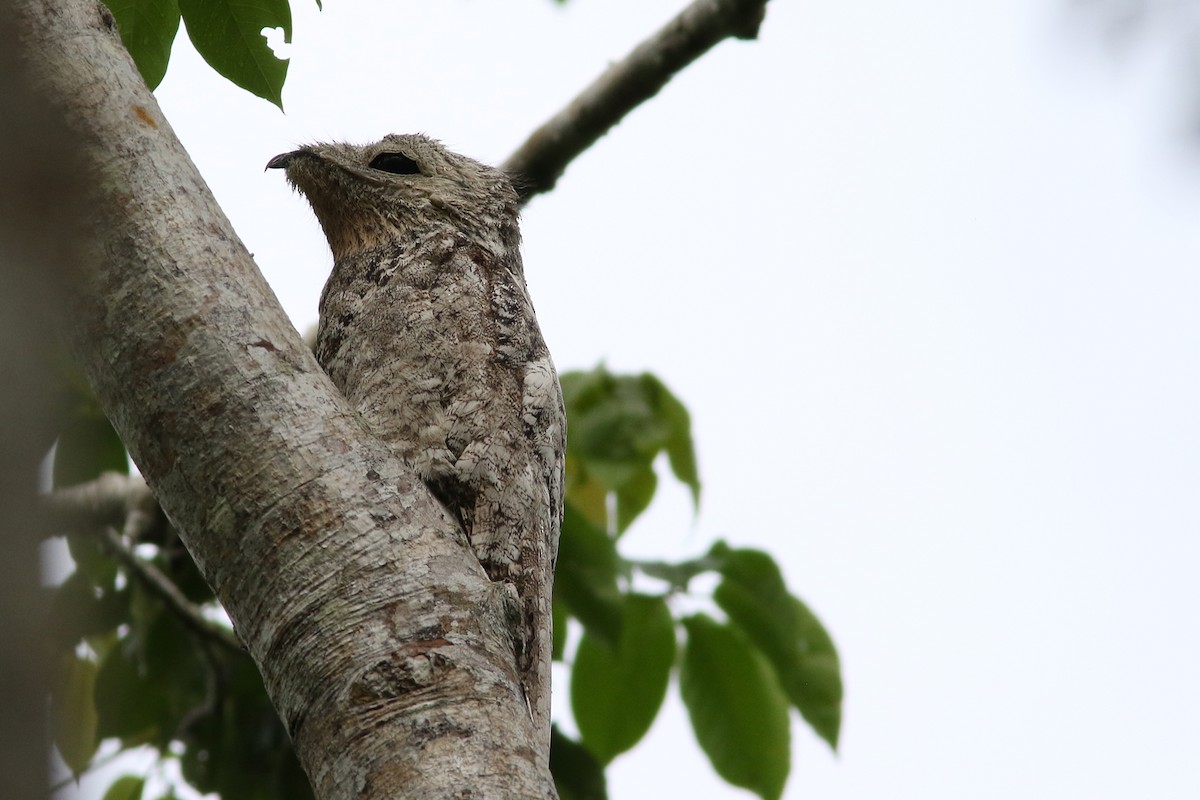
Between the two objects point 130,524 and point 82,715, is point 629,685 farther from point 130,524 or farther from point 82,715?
point 82,715

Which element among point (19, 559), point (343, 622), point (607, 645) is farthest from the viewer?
point (607, 645)

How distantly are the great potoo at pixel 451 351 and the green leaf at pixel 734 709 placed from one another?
1218 millimetres

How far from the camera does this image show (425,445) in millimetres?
2850

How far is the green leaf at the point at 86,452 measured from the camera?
428 cm

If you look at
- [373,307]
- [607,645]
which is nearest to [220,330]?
[373,307]

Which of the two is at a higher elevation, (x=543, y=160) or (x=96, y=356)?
(x=543, y=160)

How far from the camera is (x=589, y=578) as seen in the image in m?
3.76

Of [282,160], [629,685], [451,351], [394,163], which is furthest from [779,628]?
[282,160]

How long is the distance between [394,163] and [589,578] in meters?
1.51

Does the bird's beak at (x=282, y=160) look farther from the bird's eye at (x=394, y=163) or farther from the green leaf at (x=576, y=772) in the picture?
the green leaf at (x=576, y=772)

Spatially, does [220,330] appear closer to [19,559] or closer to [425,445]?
[425,445]

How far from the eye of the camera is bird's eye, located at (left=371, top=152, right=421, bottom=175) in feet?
12.8

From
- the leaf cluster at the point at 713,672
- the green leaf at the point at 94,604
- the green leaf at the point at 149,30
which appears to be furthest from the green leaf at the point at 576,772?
the green leaf at the point at 149,30

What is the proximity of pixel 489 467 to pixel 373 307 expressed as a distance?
0.70m
